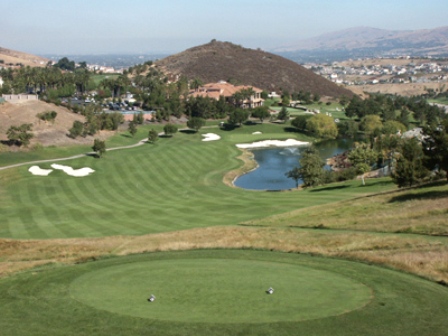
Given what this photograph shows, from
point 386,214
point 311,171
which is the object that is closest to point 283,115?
point 311,171

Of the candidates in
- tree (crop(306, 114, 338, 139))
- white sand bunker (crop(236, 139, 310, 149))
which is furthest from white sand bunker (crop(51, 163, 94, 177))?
tree (crop(306, 114, 338, 139))

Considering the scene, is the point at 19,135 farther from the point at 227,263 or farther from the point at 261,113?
the point at 261,113

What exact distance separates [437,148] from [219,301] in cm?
2767

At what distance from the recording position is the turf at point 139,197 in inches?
1610

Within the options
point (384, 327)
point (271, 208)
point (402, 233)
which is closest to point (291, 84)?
point (271, 208)

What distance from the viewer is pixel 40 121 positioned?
89.1m

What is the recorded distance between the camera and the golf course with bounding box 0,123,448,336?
15984mm

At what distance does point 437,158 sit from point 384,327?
2719 cm

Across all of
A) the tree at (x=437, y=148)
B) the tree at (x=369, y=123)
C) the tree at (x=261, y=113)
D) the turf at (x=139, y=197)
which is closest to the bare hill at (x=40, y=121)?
the turf at (x=139, y=197)

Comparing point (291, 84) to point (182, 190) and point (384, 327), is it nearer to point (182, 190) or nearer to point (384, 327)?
point (182, 190)

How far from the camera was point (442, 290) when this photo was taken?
18938mm

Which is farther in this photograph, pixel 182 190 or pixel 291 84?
pixel 291 84

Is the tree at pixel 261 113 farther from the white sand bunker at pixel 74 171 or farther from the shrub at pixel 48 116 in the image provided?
the white sand bunker at pixel 74 171

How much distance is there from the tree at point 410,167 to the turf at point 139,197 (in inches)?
167
